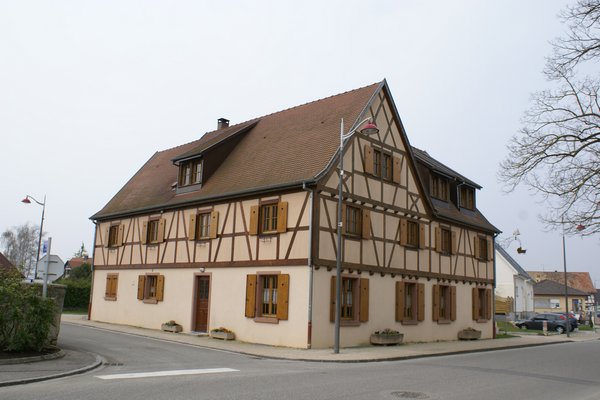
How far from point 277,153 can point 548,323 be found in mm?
27892

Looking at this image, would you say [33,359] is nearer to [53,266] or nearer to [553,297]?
[53,266]

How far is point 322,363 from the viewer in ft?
49.4

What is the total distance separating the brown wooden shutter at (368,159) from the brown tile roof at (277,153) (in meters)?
1.35

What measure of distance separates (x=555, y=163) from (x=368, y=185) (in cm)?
687

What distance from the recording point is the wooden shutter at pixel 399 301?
22.2m

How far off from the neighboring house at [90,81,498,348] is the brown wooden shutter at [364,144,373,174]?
1.5 inches

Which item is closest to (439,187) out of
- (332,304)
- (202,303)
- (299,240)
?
(332,304)

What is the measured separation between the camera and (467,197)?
1207 inches

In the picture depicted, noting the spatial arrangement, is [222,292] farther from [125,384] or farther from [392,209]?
[125,384]

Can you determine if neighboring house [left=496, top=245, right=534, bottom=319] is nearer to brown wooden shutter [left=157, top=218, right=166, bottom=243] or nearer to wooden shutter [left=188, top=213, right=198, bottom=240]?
brown wooden shutter [left=157, top=218, right=166, bottom=243]

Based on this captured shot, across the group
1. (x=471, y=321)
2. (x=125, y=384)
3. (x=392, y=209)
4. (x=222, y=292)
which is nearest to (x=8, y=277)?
(x=125, y=384)

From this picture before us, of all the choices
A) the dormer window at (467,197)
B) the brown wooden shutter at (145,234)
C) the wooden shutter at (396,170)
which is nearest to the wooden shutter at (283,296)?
the wooden shutter at (396,170)

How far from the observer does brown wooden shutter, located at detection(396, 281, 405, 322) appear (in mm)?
22188

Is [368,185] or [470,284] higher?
[368,185]
